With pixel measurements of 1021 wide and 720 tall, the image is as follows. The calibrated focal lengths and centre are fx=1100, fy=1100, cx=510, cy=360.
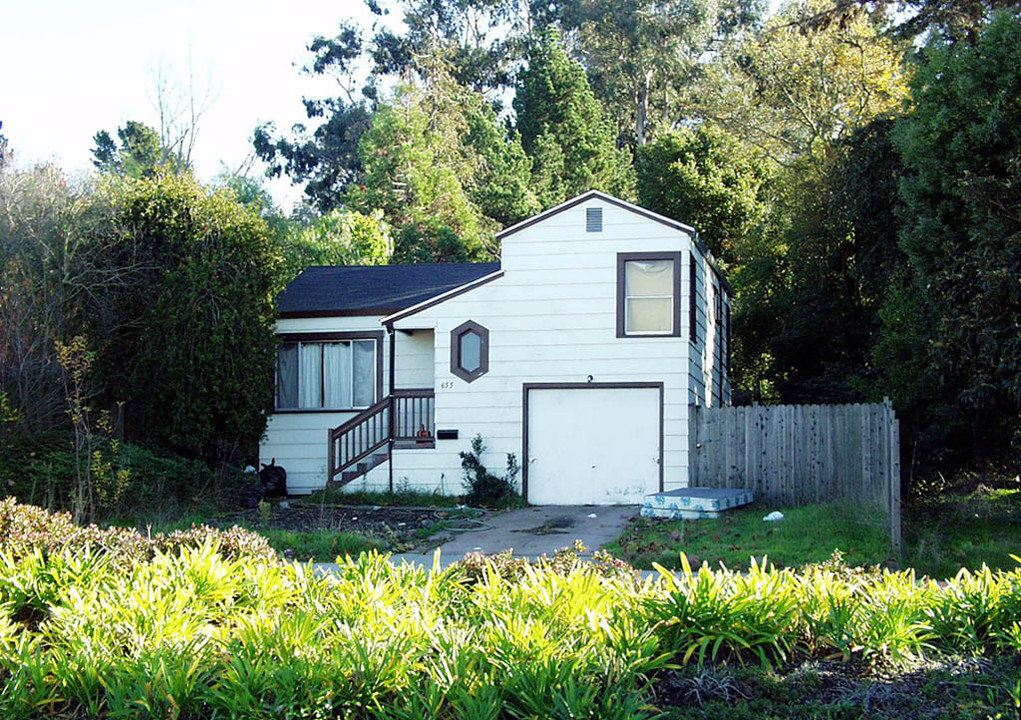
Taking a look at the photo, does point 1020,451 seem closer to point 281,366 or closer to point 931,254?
point 931,254

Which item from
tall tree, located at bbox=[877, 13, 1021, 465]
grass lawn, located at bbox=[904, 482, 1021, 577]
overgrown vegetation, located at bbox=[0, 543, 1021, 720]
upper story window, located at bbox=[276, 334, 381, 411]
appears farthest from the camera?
upper story window, located at bbox=[276, 334, 381, 411]

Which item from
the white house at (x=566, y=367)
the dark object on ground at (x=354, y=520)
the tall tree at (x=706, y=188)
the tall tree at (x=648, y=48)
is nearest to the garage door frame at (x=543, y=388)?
the white house at (x=566, y=367)

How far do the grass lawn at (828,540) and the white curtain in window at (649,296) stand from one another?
3.50m

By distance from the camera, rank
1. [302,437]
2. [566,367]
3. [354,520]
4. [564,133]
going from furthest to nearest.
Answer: [564,133] → [302,437] → [566,367] → [354,520]

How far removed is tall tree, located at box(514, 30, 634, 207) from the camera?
39.9 meters

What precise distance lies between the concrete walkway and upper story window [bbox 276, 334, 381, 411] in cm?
441

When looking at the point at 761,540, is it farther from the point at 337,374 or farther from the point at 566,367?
the point at 337,374

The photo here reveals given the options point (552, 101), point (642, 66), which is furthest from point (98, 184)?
point (642, 66)

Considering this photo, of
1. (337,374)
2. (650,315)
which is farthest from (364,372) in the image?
(650,315)

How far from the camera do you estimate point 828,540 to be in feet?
38.2

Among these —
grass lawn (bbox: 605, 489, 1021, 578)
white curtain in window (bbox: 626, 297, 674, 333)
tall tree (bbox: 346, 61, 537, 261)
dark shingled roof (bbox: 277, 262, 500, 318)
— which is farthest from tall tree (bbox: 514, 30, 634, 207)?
grass lawn (bbox: 605, 489, 1021, 578)

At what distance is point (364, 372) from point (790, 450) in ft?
24.9

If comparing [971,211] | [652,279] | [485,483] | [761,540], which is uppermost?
[971,211]

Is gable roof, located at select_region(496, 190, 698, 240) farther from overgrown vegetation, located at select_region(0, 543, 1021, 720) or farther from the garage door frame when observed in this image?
overgrown vegetation, located at select_region(0, 543, 1021, 720)
